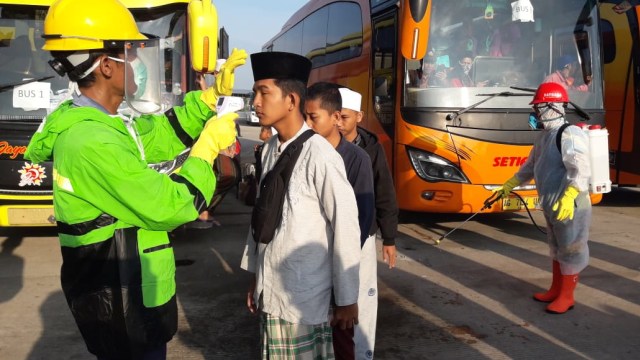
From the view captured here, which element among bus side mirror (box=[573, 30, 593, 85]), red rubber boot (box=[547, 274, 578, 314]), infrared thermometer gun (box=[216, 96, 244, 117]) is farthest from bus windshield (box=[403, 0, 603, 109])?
infrared thermometer gun (box=[216, 96, 244, 117])

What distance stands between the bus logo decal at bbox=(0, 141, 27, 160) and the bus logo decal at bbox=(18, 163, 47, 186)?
0.14 m

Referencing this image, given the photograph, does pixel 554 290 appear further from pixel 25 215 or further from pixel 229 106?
pixel 25 215

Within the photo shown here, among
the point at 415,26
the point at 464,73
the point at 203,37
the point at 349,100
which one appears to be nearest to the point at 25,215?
the point at 203,37

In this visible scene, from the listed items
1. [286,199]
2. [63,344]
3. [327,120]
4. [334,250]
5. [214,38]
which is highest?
[214,38]

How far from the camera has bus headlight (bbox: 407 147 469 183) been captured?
639cm

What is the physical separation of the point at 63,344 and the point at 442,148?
14.3 ft

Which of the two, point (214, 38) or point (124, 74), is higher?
point (214, 38)

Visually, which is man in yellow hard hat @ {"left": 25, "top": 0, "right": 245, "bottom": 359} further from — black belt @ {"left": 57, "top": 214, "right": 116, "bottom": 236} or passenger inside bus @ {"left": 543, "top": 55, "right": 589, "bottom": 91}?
passenger inside bus @ {"left": 543, "top": 55, "right": 589, "bottom": 91}

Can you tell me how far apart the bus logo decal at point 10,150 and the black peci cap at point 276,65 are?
4.31 meters

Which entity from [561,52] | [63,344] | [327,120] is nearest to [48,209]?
[63,344]

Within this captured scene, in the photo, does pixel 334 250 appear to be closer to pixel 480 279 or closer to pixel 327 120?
pixel 327 120

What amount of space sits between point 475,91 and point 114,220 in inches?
210

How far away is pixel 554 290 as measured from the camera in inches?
177

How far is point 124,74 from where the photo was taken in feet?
6.62
